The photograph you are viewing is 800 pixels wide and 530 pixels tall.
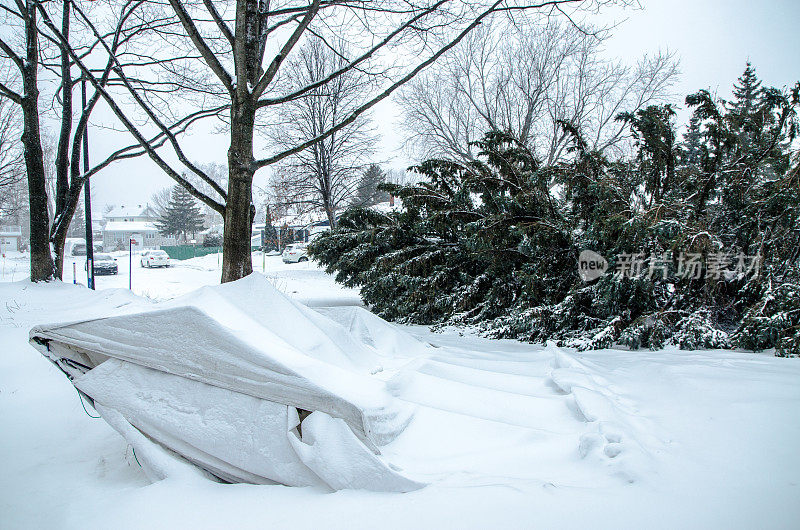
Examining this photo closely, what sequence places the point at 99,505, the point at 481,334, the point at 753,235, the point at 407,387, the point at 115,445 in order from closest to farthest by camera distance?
1. the point at 99,505
2. the point at 115,445
3. the point at 407,387
4. the point at 753,235
5. the point at 481,334

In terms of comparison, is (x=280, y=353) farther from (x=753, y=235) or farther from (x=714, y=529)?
(x=753, y=235)

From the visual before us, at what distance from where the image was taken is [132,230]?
61.1 meters

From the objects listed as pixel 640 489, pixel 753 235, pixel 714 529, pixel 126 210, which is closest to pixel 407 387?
pixel 640 489

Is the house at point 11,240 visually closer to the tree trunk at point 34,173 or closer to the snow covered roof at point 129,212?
the snow covered roof at point 129,212

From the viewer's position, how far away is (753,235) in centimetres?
427

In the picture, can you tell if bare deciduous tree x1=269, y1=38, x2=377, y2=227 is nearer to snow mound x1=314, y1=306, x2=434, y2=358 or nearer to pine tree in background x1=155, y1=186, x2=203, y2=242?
snow mound x1=314, y1=306, x2=434, y2=358

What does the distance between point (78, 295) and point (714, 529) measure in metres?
7.49

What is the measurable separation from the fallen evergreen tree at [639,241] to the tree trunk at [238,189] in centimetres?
247

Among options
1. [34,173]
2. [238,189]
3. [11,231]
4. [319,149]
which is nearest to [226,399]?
[238,189]

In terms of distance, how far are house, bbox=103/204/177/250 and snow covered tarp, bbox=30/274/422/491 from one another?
50.8m

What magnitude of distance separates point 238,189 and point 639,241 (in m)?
4.28

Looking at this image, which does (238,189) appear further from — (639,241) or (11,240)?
(11,240)

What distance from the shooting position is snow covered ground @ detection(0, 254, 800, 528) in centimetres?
147

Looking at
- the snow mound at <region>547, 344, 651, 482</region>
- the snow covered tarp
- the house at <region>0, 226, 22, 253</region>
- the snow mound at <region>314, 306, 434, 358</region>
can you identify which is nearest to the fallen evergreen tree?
the snow mound at <region>547, 344, 651, 482</region>
